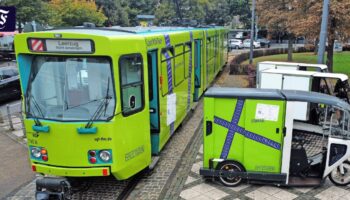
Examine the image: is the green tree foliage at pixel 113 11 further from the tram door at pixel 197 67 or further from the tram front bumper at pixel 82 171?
the tram front bumper at pixel 82 171

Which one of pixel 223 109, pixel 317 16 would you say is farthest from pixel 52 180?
pixel 317 16

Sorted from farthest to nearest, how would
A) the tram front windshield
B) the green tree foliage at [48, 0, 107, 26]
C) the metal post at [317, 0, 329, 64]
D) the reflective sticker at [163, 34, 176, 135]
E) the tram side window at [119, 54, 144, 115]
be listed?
the green tree foliage at [48, 0, 107, 26], the metal post at [317, 0, 329, 64], the reflective sticker at [163, 34, 176, 135], the tram side window at [119, 54, 144, 115], the tram front windshield

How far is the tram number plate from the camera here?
5914mm

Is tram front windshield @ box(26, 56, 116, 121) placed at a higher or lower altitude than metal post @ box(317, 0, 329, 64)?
lower

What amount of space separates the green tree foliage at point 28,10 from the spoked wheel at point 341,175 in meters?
29.9

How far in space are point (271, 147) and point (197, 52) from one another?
7.23m

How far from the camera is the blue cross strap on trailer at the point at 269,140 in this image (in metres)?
6.90

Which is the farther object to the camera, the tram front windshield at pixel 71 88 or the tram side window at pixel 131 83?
the tram side window at pixel 131 83

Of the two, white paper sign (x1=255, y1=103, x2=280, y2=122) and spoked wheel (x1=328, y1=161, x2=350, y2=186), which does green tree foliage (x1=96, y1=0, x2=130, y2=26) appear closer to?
white paper sign (x1=255, y1=103, x2=280, y2=122)

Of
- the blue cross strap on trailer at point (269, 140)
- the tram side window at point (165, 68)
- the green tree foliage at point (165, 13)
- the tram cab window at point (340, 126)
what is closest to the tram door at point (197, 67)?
the tram side window at point (165, 68)

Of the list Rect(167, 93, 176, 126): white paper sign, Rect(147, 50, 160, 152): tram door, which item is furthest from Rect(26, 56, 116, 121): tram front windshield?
Rect(167, 93, 176, 126): white paper sign

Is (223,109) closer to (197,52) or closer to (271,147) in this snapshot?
(271,147)

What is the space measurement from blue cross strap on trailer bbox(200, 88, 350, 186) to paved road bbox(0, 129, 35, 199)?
4062 millimetres

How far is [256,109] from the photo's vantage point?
6.96m
